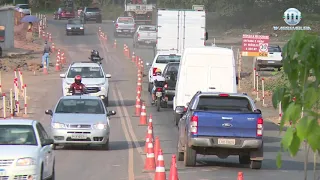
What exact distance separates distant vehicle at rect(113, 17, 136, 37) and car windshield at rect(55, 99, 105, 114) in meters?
52.9

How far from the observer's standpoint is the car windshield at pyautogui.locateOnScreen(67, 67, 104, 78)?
109ft

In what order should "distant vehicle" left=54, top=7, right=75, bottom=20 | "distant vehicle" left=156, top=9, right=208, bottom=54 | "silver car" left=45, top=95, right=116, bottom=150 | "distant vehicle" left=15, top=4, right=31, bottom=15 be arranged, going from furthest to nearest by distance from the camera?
"distant vehicle" left=54, top=7, right=75, bottom=20 < "distant vehicle" left=15, top=4, right=31, bottom=15 < "distant vehicle" left=156, top=9, right=208, bottom=54 < "silver car" left=45, top=95, right=116, bottom=150

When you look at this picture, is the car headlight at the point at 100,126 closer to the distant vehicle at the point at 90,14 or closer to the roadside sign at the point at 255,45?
the roadside sign at the point at 255,45

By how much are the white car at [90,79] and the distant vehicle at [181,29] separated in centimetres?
868

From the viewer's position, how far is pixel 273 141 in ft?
81.5

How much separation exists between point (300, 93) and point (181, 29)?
3647cm

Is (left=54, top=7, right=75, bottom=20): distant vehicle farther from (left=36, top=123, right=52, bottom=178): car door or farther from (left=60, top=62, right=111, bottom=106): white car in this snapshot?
(left=36, top=123, right=52, bottom=178): car door

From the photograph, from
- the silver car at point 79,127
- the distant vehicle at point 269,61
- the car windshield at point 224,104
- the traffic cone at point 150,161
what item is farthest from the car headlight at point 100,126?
the distant vehicle at point 269,61

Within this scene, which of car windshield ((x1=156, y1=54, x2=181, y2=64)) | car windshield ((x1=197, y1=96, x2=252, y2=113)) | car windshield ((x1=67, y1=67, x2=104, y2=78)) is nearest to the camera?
car windshield ((x1=197, y1=96, x2=252, y2=113))

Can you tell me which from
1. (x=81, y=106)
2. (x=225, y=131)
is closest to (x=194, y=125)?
(x=225, y=131)

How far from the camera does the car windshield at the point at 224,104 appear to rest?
59.9 ft

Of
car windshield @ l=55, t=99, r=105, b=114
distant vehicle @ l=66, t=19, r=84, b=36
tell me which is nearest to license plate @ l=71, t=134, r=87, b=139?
car windshield @ l=55, t=99, r=105, b=114

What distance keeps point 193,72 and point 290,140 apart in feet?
66.6

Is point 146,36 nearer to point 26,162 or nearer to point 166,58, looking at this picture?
point 166,58
